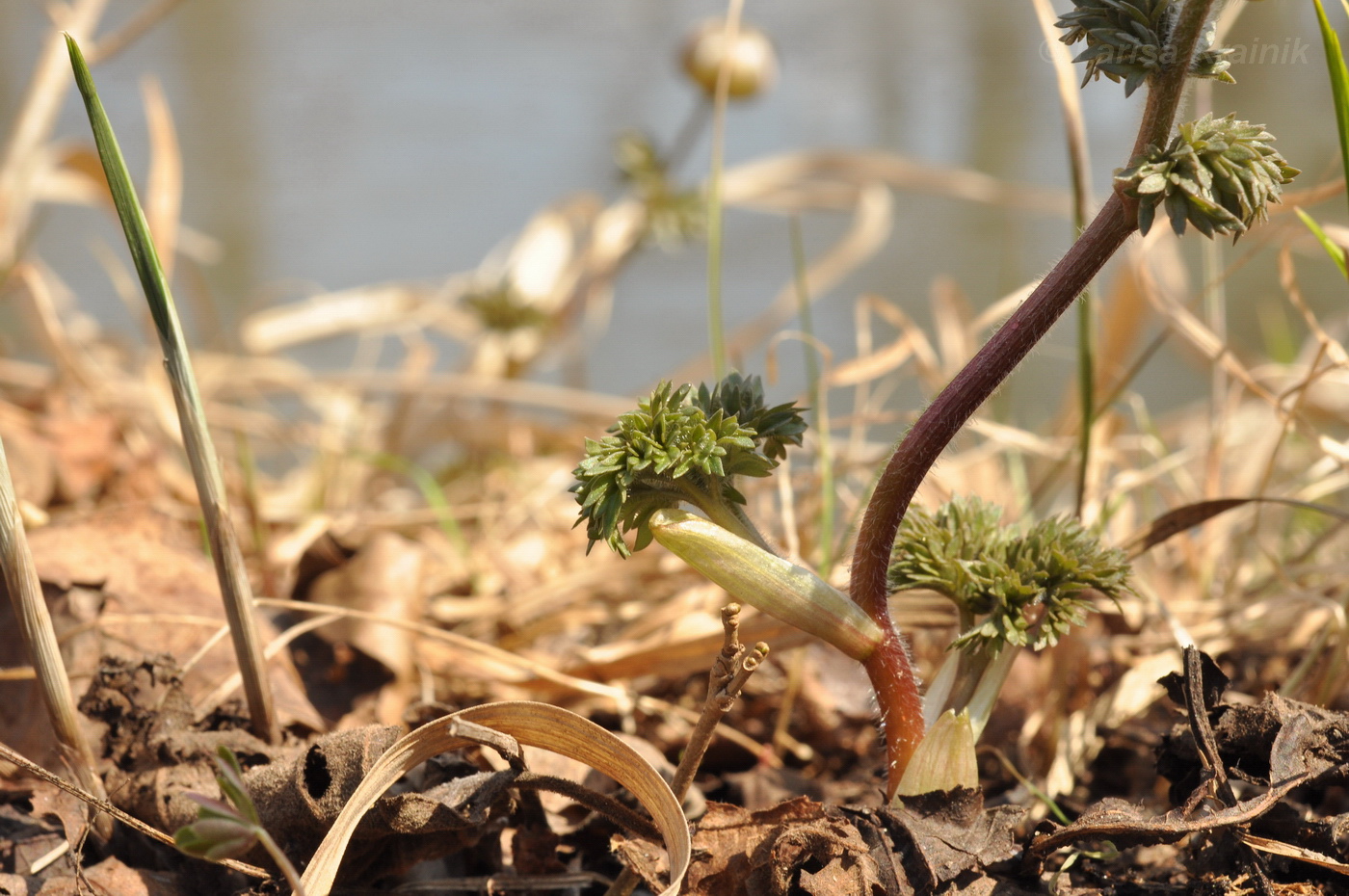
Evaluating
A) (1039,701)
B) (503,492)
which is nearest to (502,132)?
(503,492)

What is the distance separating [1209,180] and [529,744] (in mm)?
491

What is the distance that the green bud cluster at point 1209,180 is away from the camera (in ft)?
1.63

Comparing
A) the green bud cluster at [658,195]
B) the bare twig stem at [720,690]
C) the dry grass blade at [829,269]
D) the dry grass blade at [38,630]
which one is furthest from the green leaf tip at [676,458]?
the green bud cluster at [658,195]

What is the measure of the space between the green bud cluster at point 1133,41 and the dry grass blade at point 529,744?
44 cm

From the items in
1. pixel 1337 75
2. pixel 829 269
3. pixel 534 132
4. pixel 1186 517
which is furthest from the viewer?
pixel 534 132

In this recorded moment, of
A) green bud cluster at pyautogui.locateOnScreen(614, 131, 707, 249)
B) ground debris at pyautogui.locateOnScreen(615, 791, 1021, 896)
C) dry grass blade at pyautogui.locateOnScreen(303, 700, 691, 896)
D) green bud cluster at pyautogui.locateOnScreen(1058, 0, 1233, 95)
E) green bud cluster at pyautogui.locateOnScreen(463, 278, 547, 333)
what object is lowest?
ground debris at pyautogui.locateOnScreen(615, 791, 1021, 896)

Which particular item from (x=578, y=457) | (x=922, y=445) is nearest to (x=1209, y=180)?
(x=922, y=445)

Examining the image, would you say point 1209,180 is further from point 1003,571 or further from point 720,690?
point 720,690

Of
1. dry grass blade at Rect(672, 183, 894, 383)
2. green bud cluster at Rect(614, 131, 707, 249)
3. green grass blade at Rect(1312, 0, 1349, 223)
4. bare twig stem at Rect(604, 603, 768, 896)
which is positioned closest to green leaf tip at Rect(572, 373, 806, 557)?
bare twig stem at Rect(604, 603, 768, 896)

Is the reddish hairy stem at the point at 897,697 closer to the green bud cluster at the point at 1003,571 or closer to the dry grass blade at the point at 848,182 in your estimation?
the green bud cluster at the point at 1003,571

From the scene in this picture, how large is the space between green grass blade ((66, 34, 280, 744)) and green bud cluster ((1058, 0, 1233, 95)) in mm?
517

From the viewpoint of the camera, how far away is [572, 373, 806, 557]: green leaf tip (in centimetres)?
57

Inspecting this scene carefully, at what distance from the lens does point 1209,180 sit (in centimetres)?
50

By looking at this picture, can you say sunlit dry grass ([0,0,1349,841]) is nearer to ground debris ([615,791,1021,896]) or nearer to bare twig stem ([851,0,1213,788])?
bare twig stem ([851,0,1213,788])
